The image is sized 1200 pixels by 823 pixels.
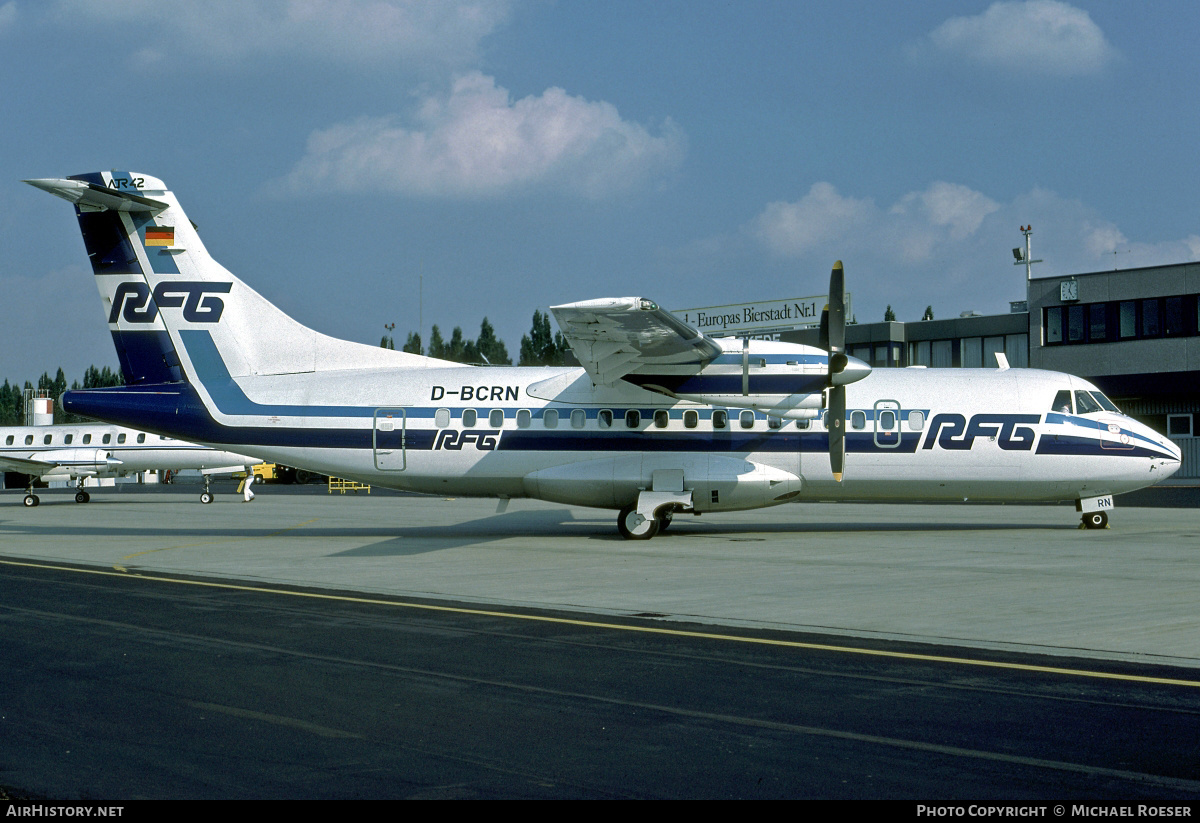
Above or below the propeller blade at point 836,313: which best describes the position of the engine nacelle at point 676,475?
below

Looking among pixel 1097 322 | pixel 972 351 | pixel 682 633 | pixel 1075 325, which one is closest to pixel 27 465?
pixel 682 633

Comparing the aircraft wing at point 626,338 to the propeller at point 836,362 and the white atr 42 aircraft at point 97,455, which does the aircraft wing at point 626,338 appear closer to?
the propeller at point 836,362

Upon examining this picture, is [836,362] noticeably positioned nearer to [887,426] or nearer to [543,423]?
[887,426]

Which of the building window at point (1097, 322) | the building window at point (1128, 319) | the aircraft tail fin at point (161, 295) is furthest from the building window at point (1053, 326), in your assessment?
the aircraft tail fin at point (161, 295)

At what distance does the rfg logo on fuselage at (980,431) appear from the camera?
2056 cm

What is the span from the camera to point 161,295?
69.0 ft

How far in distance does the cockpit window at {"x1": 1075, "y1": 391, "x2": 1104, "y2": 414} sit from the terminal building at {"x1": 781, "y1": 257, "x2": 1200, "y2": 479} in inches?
1077

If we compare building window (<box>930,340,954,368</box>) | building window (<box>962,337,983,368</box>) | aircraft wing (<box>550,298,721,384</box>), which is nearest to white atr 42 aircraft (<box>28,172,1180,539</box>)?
aircraft wing (<box>550,298,721,384</box>)

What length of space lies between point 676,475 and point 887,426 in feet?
14.7

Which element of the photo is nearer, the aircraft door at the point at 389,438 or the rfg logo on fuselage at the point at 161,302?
the aircraft door at the point at 389,438

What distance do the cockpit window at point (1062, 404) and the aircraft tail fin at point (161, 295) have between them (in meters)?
16.5

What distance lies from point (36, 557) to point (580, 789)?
16834 mm

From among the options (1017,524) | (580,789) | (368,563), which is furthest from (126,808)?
(1017,524)

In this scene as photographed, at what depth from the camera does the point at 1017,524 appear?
22.9 metres
